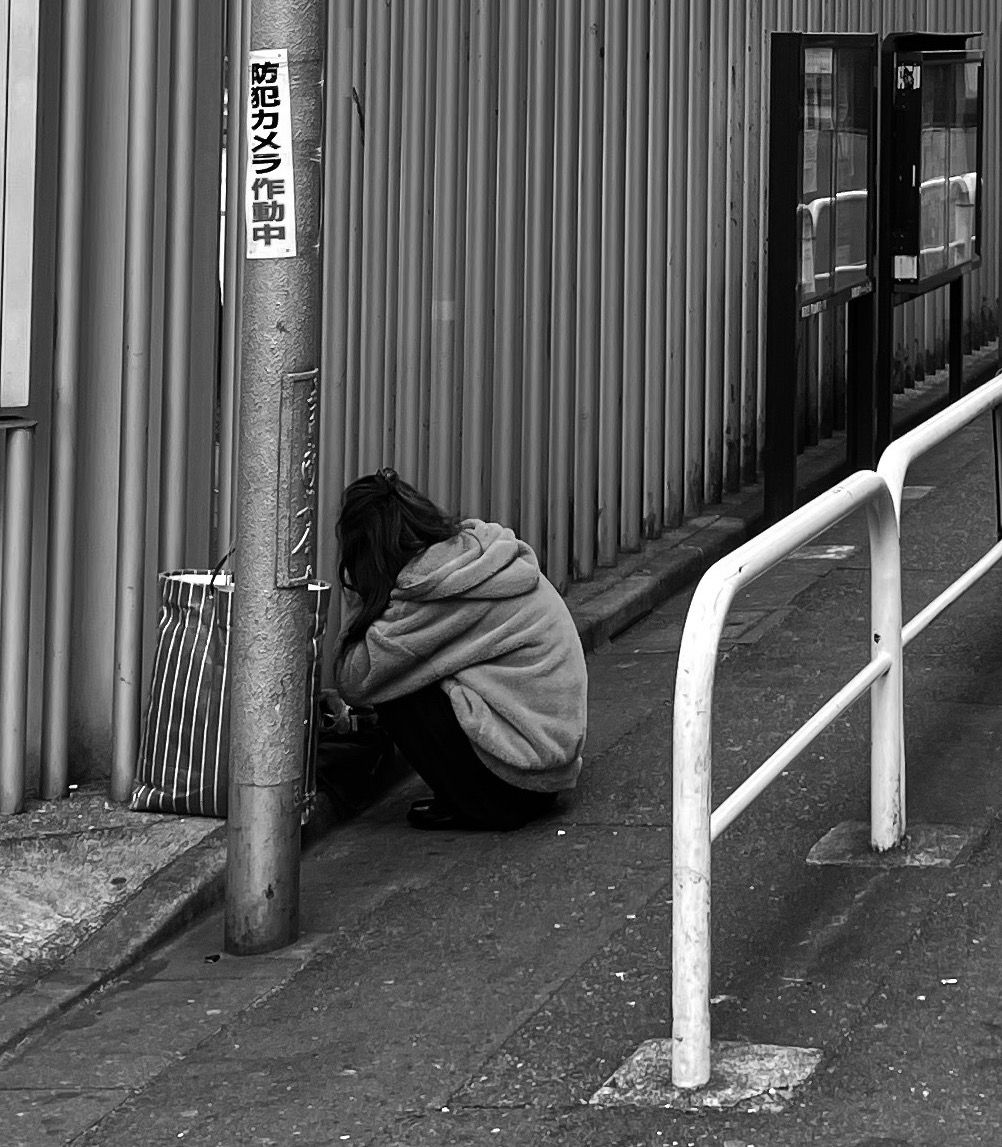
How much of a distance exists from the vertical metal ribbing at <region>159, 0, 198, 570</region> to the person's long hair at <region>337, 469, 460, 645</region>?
0.57m

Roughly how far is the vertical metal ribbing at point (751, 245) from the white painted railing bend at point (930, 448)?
328cm

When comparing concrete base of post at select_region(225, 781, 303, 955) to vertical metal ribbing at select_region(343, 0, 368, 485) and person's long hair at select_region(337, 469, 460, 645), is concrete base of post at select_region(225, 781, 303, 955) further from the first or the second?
vertical metal ribbing at select_region(343, 0, 368, 485)

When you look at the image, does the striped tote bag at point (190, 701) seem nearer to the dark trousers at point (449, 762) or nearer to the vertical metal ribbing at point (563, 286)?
the dark trousers at point (449, 762)

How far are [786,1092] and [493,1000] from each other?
81 cm

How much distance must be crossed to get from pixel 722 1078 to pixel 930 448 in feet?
6.54

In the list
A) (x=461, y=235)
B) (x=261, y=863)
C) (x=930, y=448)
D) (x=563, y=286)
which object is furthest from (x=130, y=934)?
(x=563, y=286)

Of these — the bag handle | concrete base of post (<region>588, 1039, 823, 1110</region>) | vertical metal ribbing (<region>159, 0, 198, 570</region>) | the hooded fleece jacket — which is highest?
vertical metal ribbing (<region>159, 0, 198, 570</region>)

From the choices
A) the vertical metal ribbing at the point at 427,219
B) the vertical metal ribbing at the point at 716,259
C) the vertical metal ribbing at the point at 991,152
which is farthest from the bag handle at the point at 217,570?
the vertical metal ribbing at the point at 991,152

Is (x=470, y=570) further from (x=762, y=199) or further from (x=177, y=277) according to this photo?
(x=762, y=199)

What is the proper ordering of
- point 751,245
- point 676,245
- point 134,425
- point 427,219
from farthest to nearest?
1. point 751,245
2. point 676,245
3. point 427,219
4. point 134,425

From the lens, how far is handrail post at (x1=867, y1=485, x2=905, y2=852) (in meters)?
4.94

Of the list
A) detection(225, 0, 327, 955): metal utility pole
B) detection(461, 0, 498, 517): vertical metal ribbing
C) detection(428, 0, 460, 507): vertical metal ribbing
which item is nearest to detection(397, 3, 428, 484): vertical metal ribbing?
detection(428, 0, 460, 507): vertical metal ribbing

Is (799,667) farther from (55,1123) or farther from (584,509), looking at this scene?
(55,1123)

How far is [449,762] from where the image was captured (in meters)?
5.46
